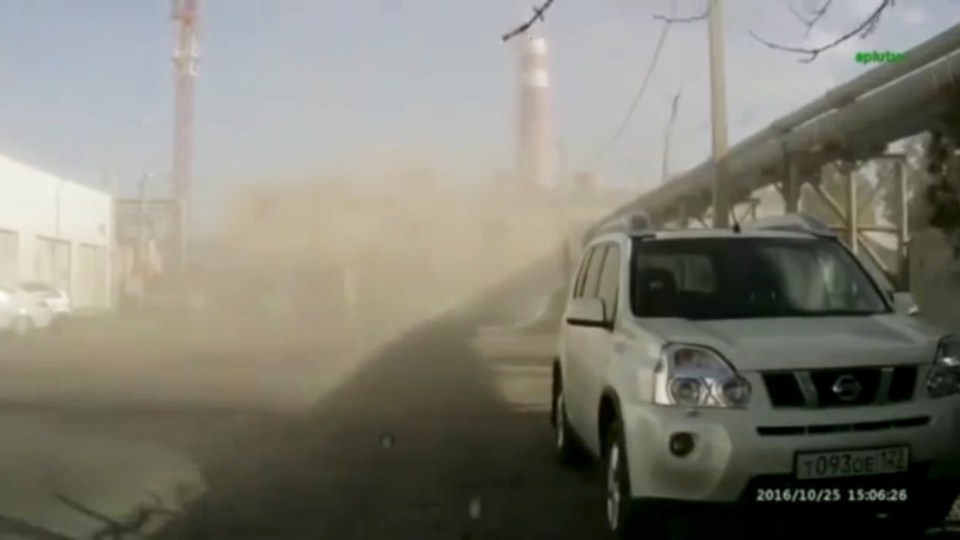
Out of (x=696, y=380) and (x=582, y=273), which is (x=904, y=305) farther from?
(x=582, y=273)

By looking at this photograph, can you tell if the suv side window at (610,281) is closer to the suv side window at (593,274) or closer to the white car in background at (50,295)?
the suv side window at (593,274)

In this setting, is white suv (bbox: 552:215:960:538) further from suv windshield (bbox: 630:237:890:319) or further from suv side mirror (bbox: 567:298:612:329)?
suv side mirror (bbox: 567:298:612:329)

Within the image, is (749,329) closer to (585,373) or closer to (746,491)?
(746,491)

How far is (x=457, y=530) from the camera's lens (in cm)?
728

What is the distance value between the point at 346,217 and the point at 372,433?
3651cm

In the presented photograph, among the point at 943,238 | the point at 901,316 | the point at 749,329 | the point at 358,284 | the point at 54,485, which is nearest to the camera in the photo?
the point at 749,329

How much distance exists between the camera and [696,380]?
589 cm

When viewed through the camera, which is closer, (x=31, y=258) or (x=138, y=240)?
(x=31, y=258)

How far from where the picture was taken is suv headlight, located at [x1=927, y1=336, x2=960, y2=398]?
596 centimetres

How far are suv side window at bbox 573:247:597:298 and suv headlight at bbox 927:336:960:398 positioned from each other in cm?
334

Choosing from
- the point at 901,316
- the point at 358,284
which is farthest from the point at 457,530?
the point at 358,284

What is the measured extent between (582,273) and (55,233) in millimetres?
47639

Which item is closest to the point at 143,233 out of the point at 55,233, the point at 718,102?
the point at 55,233

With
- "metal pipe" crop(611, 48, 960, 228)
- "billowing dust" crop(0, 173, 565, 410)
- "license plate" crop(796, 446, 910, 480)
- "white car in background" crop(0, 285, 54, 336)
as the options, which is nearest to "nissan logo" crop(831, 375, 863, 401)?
"license plate" crop(796, 446, 910, 480)
